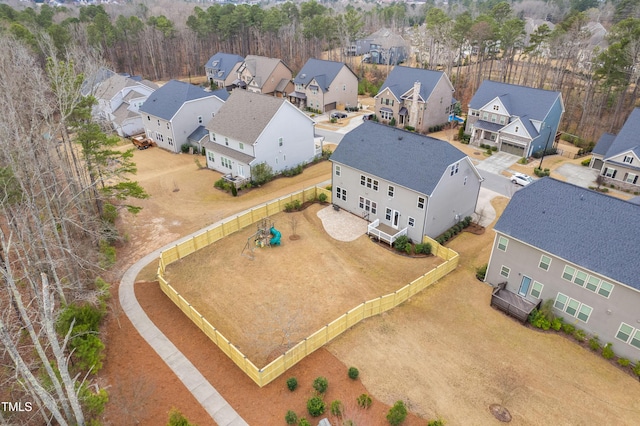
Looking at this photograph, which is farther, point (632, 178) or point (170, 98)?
point (170, 98)

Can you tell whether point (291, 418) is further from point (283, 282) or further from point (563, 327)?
point (563, 327)

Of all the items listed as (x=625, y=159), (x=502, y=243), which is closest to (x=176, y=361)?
(x=502, y=243)

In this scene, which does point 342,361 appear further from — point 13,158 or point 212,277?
point 13,158

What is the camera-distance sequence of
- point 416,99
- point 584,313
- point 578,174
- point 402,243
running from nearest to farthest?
1. point 584,313
2. point 402,243
3. point 578,174
4. point 416,99

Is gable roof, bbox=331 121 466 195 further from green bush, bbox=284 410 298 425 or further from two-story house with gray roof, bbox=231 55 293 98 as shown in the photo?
two-story house with gray roof, bbox=231 55 293 98

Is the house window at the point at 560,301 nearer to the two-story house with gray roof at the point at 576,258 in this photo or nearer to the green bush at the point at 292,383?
the two-story house with gray roof at the point at 576,258
